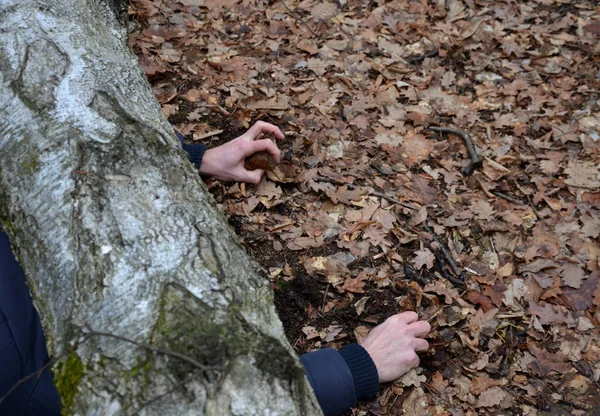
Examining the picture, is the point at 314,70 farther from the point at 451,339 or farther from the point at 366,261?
the point at 451,339

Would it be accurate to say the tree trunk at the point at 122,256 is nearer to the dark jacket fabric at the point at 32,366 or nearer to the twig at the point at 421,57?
the dark jacket fabric at the point at 32,366

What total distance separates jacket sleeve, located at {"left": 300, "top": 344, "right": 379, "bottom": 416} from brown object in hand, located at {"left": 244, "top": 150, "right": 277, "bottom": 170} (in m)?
1.46

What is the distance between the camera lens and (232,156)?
3428mm

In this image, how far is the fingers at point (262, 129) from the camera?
11.5ft

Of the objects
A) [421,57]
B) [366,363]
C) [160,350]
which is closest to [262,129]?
[366,363]

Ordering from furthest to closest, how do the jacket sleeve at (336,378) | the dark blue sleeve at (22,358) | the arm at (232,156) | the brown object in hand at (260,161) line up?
the brown object in hand at (260,161)
the arm at (232,156)
the jacket sleeve at (336,378)
the dark blue sleeve at (22,358)

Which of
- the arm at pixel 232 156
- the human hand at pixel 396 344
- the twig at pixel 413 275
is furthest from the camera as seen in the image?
the arm at pixel 232 156

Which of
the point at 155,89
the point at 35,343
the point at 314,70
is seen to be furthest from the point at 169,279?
the point at 314,70

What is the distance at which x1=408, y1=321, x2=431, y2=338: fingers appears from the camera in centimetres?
286

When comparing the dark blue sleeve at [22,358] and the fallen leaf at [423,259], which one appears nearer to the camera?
the dark blue sleeve at [22,358]

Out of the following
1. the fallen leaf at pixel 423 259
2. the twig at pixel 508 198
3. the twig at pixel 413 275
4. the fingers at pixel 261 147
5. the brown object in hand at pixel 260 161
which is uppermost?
the fingers at pixel 261 147

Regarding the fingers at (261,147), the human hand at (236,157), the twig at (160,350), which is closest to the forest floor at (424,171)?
the human hand at (236,157)

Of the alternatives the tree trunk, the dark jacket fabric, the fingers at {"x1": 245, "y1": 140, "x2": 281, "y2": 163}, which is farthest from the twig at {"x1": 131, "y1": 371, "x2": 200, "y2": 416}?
the fingers at {"x1": 245, "y1": 140, "x2": 281, "y2": 163}

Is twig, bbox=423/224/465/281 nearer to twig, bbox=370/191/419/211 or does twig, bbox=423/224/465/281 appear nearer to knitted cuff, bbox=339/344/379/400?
twig, bbox=370/191/419/211
